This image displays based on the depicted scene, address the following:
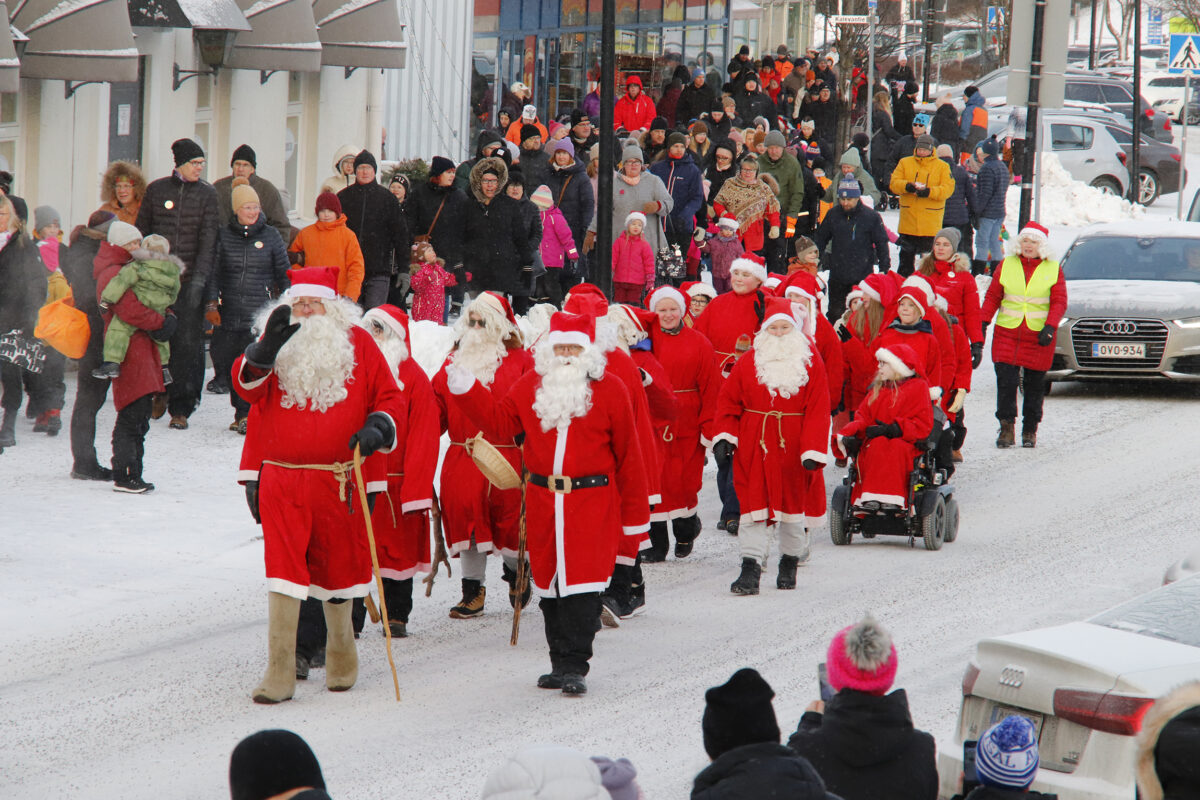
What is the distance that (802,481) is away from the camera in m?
9.99

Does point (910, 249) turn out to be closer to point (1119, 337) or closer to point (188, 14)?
point (1119, 337)

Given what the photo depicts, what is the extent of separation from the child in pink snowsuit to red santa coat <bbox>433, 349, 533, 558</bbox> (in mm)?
6371

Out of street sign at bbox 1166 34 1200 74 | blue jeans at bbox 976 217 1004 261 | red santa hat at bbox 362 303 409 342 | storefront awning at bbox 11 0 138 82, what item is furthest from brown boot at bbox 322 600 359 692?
street sign at bbox 1166 34 1200 74

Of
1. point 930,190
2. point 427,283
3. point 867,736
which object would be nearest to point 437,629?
point 867,736

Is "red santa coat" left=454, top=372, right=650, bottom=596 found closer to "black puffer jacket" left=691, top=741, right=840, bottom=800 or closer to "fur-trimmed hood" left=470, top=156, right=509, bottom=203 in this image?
"black puffer jacket" left=691, top=741, right=840, bottom=800

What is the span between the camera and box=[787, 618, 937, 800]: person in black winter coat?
4.85 m

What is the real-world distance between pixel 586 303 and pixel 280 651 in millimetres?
2338

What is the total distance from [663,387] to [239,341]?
5.15 meters

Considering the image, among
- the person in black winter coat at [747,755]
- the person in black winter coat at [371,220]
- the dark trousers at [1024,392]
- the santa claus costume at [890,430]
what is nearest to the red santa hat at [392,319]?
the santa claus costume at [890,430]

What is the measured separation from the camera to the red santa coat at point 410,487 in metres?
8.29

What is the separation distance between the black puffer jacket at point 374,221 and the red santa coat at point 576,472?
686 cm

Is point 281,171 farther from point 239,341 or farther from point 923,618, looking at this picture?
point 923,618

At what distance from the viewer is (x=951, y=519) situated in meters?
11.4

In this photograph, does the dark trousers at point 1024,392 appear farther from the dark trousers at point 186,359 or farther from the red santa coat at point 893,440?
the dark trousers at point 186,359
